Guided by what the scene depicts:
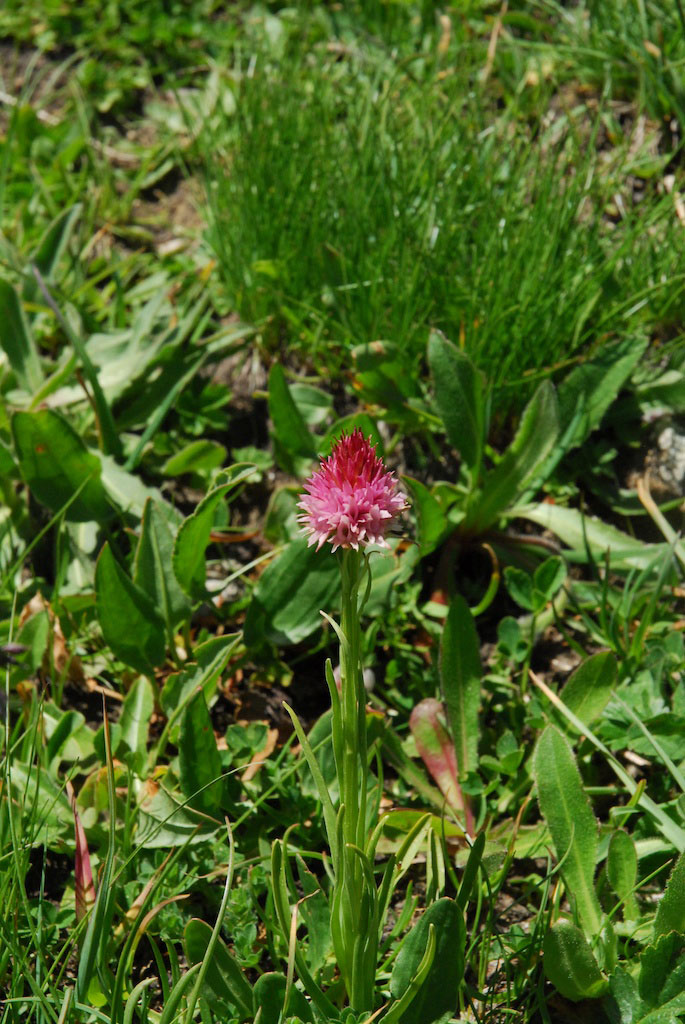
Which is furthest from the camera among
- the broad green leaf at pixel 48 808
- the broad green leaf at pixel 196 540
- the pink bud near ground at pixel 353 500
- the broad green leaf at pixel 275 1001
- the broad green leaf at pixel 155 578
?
the broad green leaf at pixel 155 578

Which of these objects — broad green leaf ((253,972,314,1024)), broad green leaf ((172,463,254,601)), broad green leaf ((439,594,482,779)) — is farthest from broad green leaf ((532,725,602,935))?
broad green leaf ((172,463,254,601))

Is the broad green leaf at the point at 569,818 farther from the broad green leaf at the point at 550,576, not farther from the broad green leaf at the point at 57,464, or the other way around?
the broad green leaf at the point at 57,464

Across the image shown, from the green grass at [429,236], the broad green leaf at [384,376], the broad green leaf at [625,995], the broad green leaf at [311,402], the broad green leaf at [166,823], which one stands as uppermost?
the green grass at [429,236]

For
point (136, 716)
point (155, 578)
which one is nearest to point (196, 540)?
point (155, 578)

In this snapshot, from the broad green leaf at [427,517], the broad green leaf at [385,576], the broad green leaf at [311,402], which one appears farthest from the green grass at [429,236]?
the broad green leaf at [385,576]

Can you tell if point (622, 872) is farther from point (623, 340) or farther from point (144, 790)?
point (623, 340)

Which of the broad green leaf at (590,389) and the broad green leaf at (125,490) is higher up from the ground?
the broad green leaf at (590,389)

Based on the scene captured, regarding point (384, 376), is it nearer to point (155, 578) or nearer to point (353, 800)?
point (155, 578)
